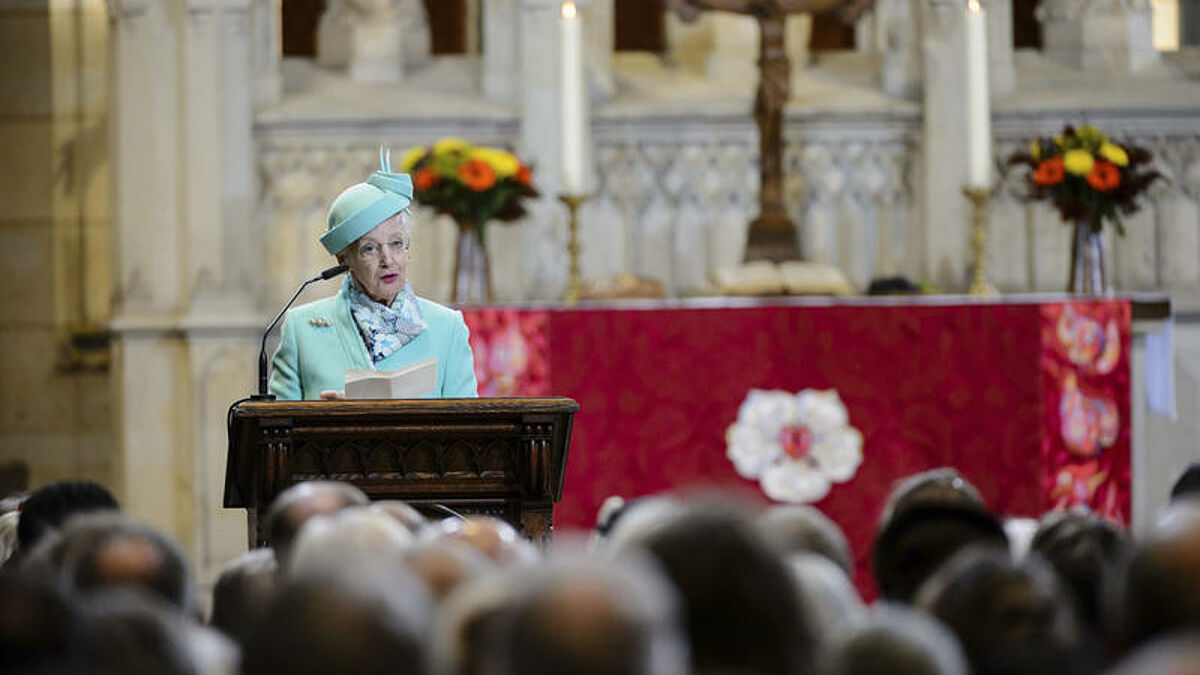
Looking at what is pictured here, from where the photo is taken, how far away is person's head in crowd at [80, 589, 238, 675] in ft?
3.20

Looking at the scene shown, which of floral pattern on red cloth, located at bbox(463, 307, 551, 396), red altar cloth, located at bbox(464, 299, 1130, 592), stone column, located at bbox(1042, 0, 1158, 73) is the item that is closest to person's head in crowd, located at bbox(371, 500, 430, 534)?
red altar cloth, located at bbox(464, 299, 1130, 592)

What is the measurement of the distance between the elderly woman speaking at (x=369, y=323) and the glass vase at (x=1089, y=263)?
9.32 feet

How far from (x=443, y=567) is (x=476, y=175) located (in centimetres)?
476

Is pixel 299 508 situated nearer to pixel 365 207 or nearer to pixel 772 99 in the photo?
pixel 365 207

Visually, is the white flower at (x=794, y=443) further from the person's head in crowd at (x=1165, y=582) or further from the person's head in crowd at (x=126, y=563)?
the person's head in crowd at (x=1165, y=582)

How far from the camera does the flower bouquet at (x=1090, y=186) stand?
578cm

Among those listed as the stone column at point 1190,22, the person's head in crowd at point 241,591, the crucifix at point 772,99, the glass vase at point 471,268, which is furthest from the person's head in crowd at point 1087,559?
the stone column at point 1190,22

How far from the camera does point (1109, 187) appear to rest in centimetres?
575

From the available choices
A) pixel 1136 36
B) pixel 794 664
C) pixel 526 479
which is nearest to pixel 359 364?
pixel 526 479

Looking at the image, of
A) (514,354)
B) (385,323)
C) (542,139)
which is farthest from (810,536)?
(542,139)

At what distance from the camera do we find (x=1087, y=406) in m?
5.39

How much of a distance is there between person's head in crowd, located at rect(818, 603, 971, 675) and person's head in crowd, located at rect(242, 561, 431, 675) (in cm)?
24

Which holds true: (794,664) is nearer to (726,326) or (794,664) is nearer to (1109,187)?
(726,326)

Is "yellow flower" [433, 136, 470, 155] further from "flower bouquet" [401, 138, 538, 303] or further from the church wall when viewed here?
the church wall
